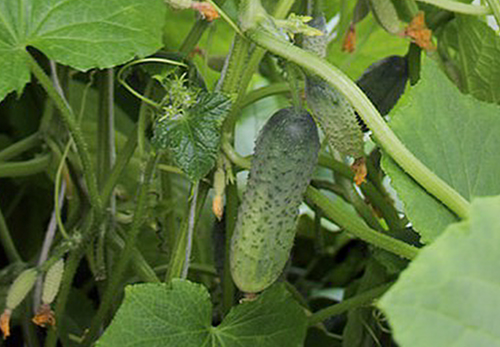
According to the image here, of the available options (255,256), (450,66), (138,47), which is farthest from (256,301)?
(450,66)

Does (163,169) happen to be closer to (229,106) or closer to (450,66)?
(229,106)

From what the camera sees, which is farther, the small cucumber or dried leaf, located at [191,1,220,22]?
the small cucumber

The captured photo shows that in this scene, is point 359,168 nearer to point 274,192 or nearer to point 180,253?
point 274,192

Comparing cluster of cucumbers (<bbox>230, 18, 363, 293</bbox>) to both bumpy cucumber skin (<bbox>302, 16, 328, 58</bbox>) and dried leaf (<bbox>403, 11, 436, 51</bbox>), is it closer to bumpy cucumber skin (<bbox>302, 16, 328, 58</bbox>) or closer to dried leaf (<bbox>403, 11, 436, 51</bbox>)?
bumpy cucumber skin (<bbox>302, 16, 328, 58</bbox>)

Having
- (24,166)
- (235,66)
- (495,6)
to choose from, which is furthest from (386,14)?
(24,166)

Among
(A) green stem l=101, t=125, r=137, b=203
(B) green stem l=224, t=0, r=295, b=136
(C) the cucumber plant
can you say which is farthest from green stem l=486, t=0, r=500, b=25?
(A) green stem l=101, t=125, r=137, b=203

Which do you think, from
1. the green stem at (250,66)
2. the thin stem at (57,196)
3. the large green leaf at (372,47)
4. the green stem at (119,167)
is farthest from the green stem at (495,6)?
the large green leaf at (372,47)

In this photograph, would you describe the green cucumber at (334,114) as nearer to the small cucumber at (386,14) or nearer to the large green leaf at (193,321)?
the large green leaf at (193,321)
